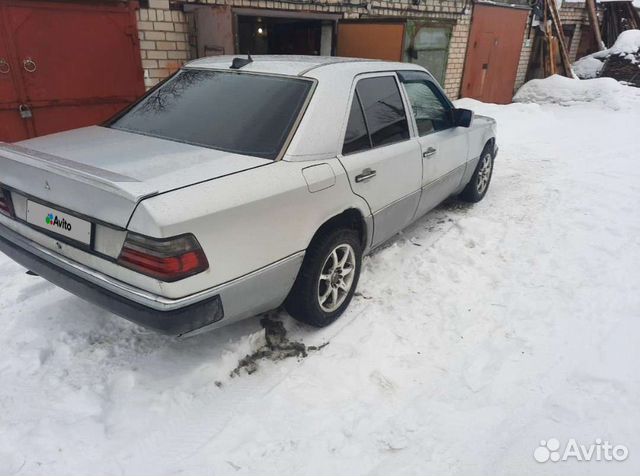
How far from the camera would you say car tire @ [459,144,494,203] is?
16.0 ft

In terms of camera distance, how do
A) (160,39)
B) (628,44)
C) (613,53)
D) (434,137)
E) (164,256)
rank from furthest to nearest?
(613,53)
(628,44)
(160,39)
(434,137)
(164,256)

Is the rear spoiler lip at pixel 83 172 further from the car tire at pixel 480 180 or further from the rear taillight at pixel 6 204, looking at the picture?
the car tire at pixel 480 180

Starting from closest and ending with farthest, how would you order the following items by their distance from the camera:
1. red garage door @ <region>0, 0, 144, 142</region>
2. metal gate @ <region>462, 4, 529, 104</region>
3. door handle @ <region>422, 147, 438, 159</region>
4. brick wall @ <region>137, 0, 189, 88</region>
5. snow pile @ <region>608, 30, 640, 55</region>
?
door handle @ <region>422, 147, 438, 159</region>
red garage door @ <region>0, 0, 144, 142</region>
brick wall @ <region>137, 0, 189, 88</region>
metal gate @ <region>462, 4, 529, 104</region>
snow pile @ <region>608, 30, 640, 55</region>

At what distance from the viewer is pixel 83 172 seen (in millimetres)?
1973

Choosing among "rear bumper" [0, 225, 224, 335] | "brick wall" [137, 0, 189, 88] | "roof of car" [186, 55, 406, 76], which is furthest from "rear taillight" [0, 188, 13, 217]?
"brick wall" [137, 0, 189, 88]

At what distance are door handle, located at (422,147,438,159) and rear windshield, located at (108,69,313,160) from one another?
1.28 m

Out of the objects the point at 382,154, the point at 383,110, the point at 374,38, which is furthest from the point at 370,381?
the point at 374,38

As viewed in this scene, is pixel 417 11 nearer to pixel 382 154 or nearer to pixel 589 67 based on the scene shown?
pixel 589 67

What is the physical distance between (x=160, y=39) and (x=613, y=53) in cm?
1334

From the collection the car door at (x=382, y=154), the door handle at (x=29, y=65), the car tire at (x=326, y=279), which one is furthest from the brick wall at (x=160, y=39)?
the car tire at (x=326, y=279)

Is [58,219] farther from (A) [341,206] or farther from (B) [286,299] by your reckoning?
(A) [341,206]

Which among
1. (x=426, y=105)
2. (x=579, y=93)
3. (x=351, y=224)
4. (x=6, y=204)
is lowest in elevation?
(x=579, y=93)

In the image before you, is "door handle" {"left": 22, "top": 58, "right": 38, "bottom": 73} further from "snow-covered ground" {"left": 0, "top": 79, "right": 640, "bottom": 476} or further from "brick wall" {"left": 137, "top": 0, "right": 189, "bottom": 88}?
"snow-covered ground" {"left": 0, "top": 79, "right": 640, "bottom": 476}

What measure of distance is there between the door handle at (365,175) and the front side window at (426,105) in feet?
2.90
